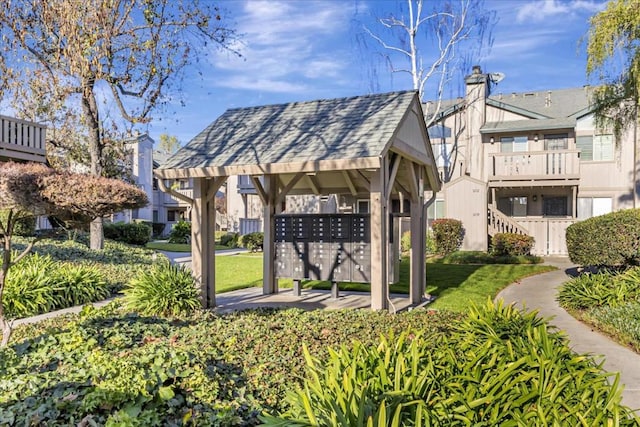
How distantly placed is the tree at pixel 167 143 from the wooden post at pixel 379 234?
62938 mm

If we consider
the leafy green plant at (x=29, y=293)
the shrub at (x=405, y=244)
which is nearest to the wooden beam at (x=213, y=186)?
the leafy green plant at (x=29, y=293)

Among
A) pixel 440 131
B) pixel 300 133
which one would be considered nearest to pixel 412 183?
pixel 300 133

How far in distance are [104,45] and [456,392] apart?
11.6 m

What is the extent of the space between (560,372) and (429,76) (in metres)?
20.0

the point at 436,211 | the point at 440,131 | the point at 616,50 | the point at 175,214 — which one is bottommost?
the point at 175,214

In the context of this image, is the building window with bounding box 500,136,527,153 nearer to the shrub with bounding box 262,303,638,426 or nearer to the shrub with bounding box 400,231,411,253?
the shrub with bounding box 400,231,411,253

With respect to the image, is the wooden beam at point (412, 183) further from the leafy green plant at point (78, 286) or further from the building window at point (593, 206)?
the building window at point (593, 206)

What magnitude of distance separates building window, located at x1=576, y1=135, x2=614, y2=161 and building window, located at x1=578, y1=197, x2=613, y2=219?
1752mm

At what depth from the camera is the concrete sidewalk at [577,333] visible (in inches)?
180

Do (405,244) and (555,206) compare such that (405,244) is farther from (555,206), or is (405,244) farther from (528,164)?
(555,206)

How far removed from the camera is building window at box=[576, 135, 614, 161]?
1927cm

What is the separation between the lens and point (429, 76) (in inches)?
854

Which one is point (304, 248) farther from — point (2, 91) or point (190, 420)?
point (2, 91)

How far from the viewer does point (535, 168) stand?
60.4 feet
